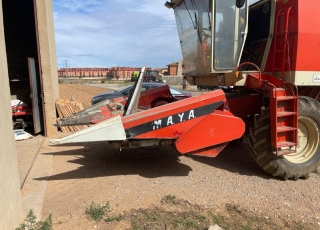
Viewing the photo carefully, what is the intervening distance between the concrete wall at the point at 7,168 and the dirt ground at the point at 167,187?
23.7 inches

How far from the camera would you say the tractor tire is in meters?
4.34

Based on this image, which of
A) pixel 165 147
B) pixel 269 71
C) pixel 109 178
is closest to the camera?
pixel 109 178

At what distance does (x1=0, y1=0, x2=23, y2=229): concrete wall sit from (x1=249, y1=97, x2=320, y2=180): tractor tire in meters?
3.43

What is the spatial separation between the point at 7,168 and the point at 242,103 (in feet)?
12.7

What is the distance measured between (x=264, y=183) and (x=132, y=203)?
215 centimetres

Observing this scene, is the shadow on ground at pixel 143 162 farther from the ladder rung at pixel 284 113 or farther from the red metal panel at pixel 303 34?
the red metal panel at pixel 303 34

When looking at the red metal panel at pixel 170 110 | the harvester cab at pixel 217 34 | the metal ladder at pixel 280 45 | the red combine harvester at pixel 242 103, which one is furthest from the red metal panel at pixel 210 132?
the metal ladder at pixel 280 45

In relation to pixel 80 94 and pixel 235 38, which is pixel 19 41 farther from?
pixel 80 94

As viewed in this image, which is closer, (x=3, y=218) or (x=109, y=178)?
(x=3, y=218)

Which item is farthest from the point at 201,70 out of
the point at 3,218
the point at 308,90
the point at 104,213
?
the point at 3,218

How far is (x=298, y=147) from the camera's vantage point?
4734 mm

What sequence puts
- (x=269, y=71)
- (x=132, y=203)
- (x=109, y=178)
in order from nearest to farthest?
(x=132, y=203)
(x=109, y=178)
(x=269, y=71)

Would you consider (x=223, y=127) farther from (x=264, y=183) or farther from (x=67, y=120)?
(x=67, y=120)

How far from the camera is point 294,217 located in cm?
334
